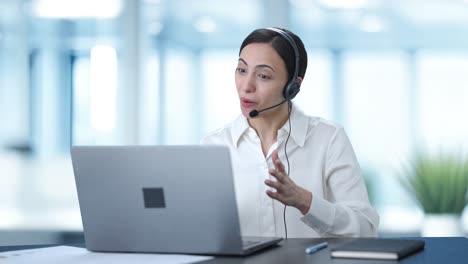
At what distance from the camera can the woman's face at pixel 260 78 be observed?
2361mm

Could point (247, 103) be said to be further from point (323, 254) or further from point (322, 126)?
point (323, 254)

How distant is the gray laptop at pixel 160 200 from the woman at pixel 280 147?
496 mm

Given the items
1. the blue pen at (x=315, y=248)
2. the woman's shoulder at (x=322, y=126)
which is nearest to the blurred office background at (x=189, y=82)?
the woman's shoulder at (x=322, y=126)

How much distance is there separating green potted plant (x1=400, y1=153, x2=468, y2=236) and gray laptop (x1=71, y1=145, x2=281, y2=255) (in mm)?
3173

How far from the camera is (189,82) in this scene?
530cm

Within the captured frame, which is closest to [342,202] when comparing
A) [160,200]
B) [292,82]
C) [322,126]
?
[322,126]

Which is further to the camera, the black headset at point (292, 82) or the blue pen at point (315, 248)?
the black headset at point (292, 82)

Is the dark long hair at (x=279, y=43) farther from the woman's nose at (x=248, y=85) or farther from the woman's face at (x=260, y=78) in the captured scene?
the woman's nose at (x=248, y=85)

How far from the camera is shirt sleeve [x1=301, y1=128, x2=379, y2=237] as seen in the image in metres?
2.11

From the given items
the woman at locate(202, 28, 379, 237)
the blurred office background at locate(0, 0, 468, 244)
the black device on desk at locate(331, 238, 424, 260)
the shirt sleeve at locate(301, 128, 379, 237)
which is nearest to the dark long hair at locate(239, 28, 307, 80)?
the woman at locate(202, 28, 379, 237)

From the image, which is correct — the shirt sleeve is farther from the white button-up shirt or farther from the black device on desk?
the black device on desk

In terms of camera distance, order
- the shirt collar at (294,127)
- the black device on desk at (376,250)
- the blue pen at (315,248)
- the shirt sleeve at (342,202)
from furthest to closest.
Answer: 1. the shirt collar at (294,127)
2. the shirt sleeve at (342,202)
3. the blue pen at (315,248)
4. the black device on desk at (376,250)

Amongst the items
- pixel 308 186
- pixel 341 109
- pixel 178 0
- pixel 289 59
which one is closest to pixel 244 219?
pixel 308 186

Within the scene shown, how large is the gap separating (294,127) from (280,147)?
83mm
